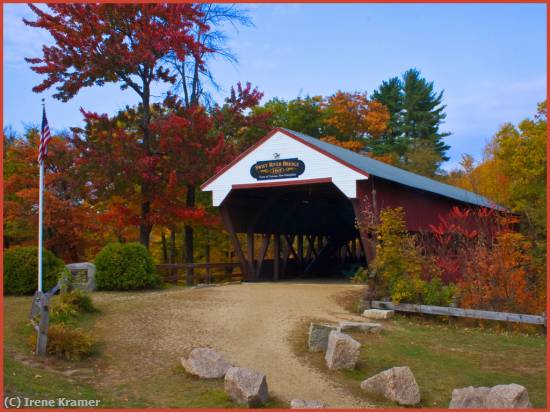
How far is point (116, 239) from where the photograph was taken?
3064cm

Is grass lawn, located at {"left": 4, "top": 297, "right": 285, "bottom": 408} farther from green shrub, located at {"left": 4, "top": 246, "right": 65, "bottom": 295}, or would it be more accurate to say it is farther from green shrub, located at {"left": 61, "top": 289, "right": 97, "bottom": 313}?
green shrub, located at {"left": 4, "top": 246, "right": 65, "bottom": 295}

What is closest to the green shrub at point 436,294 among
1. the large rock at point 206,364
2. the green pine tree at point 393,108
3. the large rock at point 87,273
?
the large rock at point 206,364

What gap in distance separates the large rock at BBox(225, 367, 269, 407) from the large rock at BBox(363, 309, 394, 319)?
5861 mm

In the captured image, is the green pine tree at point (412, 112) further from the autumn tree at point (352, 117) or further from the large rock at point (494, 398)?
the large rock at point (494, 398)

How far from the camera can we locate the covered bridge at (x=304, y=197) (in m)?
17.1

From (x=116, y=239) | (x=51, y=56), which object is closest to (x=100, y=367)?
(x=51, y=56)

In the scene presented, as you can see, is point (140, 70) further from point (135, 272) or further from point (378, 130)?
point (378, 130)

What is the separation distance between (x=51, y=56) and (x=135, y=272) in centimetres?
1036

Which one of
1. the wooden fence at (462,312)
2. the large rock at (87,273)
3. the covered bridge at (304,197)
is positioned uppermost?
the covered bridge at (304,197)

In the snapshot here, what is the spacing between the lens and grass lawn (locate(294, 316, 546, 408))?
7.93 meters

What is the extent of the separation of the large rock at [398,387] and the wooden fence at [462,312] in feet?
15.9

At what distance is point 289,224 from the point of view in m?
24.1

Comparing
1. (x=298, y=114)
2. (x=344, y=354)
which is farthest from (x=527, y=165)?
(x=344, y=354)

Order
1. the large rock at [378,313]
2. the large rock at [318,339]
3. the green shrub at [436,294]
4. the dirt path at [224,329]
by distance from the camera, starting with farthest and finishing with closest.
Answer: the green shrub at [436,294]
the large rock at [378,313]
the large rock at [318,339]
the dirt path at [224,329]
